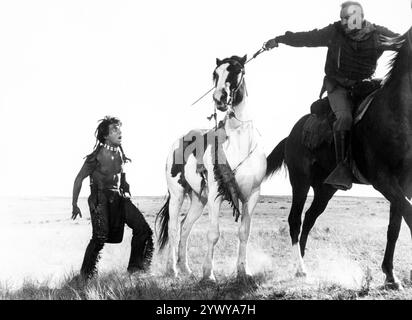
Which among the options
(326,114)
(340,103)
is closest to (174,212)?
(326,114)

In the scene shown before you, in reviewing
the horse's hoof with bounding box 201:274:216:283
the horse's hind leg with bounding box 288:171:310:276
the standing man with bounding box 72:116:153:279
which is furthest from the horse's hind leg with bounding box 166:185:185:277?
the horse's hind leg with bounding box 288:171:310:276

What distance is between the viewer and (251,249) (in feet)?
34.3

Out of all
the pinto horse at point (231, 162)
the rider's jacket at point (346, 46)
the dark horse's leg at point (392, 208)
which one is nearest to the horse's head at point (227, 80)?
the pinto horse at point (231, 162)

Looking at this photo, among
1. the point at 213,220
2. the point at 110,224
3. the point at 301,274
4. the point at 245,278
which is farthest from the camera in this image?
the point at 301,274

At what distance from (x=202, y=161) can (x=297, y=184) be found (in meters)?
1.74

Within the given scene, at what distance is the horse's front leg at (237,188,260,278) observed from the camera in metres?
7.50

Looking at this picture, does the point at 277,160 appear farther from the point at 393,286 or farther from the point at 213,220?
the point at 393,286

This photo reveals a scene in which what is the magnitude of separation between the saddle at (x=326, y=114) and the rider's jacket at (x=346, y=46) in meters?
0.18

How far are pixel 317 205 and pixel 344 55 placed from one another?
2.53 m

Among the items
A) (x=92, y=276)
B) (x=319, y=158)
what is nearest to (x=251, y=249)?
(x=319, y=158)

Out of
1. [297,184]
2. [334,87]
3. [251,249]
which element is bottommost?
[251,249]

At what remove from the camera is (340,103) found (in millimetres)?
7629

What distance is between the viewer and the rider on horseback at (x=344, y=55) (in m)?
7.43
